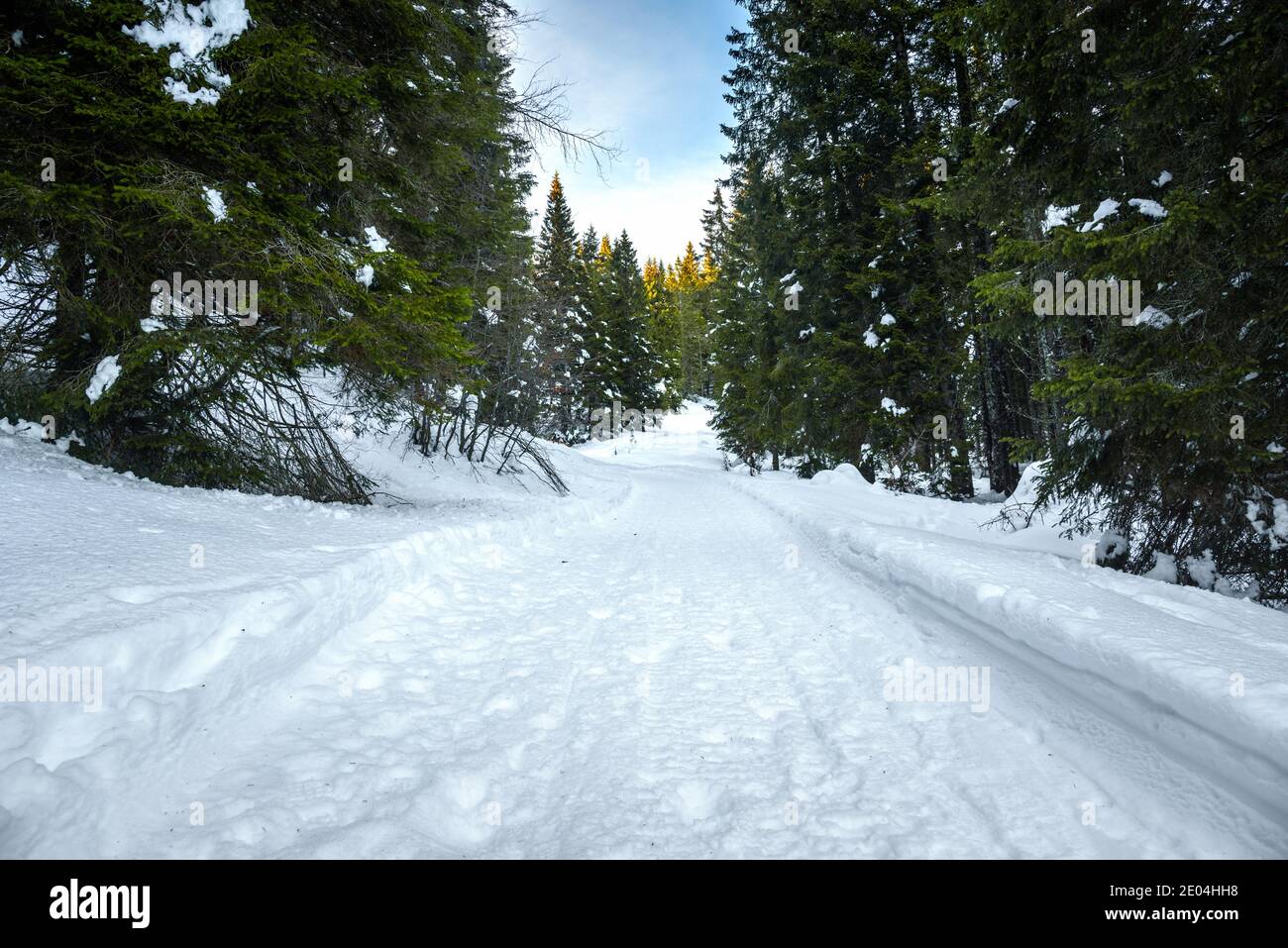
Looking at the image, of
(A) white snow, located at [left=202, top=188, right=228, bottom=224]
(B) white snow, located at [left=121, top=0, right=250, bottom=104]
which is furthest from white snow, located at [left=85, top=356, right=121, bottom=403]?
(B) white snow, located at [left=121, top=0, right=250, bottom=104]

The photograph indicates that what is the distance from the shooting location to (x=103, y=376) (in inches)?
199

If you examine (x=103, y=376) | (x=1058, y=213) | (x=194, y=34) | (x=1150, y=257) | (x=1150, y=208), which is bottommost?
(x=103, y=376)

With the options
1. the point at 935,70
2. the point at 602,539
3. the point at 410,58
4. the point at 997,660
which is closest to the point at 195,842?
the point at 997,660

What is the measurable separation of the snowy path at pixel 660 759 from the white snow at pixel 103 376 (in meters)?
3.90

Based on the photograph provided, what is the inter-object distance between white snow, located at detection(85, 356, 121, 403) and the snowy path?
3897 mm

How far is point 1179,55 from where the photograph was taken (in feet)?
14.6

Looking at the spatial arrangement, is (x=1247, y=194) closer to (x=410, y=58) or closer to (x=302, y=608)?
(x=302, y=608)

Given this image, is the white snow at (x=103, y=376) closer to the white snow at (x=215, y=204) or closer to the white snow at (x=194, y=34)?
the white snow at (x=215, y=204)

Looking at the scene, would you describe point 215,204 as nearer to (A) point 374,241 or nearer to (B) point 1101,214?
(A) point 374,241

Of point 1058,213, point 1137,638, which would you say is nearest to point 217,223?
point 1137,638

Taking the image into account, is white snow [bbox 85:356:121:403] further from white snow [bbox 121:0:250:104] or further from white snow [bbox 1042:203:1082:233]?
white snow [bbox 1042:203:1082:233]

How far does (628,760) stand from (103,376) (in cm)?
618

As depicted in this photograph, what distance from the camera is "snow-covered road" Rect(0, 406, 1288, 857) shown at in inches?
69.0

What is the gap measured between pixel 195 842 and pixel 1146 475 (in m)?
7.21
